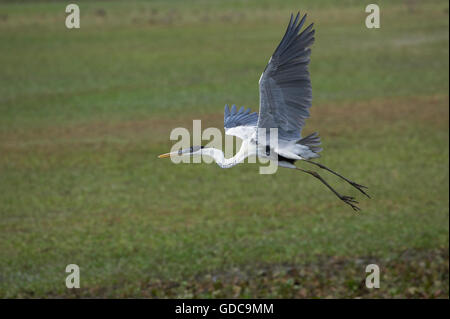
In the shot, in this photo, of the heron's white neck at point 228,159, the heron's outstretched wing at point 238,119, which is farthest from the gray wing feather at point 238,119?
the heron's white neck at point 228,159

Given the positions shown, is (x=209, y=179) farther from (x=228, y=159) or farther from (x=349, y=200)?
(x=349, y=200)

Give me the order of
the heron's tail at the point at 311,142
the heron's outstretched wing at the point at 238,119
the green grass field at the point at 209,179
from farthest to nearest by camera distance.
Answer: the green grass field at the point at 209,179
the heron's outstretched wing at the point at 238,119
the heron's tail at the point at 311,142

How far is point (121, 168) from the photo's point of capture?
15594mm

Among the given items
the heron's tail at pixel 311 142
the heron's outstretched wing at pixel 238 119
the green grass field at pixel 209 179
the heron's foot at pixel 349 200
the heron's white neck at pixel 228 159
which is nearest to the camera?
the heron's foot at pixel 349 200

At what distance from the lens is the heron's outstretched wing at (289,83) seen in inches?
194

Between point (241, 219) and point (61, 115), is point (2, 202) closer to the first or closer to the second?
point (241, 219)

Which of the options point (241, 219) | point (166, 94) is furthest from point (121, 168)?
point (166, 94)

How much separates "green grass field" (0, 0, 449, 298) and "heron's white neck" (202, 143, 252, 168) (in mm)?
4383

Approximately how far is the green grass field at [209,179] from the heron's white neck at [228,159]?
438cm

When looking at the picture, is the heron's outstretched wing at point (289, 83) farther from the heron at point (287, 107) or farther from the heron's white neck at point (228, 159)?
the heron's white neck at point (228, 159)

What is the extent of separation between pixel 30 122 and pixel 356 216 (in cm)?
1084

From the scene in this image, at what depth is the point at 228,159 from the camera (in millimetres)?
5078

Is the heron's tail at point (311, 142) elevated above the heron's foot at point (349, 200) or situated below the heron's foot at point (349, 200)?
above

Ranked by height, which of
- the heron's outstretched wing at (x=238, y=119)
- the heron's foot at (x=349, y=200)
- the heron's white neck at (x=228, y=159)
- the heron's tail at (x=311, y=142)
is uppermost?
the heron's outstretched wing at (x=238, y=119)
